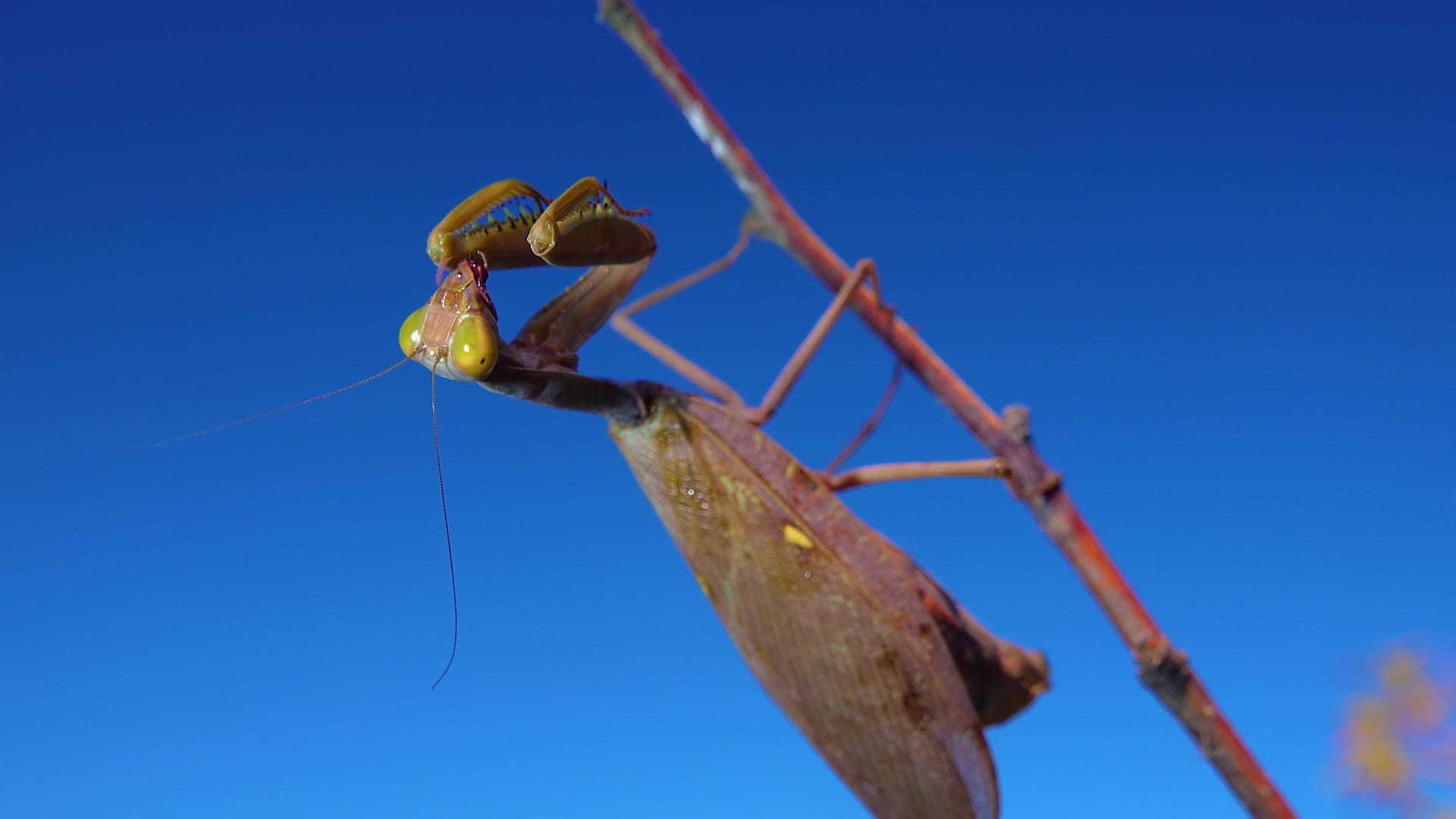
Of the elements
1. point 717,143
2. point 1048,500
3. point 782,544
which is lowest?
point 1048,500

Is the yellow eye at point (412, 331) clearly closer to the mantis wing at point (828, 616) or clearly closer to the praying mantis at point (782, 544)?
the praying mantis at point (782, 544)

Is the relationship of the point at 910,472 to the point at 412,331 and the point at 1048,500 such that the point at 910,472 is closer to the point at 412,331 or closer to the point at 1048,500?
the point at 1048,500

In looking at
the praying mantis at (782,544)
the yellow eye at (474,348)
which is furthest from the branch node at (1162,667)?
the yellow eye at (474,348)

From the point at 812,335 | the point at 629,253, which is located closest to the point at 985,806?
the point at 812,335

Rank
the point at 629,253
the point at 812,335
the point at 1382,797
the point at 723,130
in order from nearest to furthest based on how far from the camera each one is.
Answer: the point at 723,130, the point at 812,335, the point at 629,253, the point at 1382,797

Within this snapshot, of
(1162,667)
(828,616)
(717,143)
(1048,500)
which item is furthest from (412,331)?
(1162,667)

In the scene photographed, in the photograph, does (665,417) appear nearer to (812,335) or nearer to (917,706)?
(812,335)
